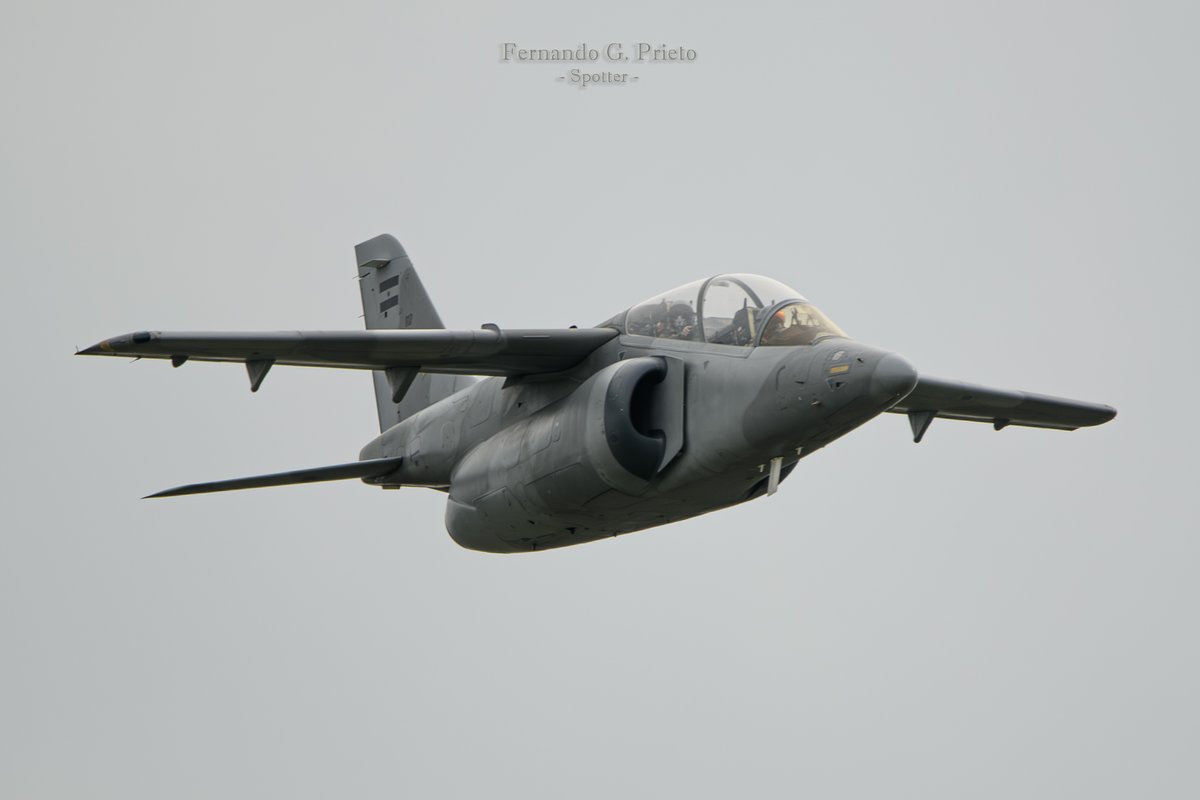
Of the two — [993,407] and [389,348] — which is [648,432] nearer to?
[389,348]

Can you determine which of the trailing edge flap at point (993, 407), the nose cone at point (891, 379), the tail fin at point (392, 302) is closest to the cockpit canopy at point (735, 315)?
the nose cone at point (891, 379)

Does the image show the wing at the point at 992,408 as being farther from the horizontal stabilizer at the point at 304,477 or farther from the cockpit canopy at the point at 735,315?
the horizontal stabilizer at the point at 304,477

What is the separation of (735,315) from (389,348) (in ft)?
12.1

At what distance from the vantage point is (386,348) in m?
18.7

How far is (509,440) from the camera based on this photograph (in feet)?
66.4

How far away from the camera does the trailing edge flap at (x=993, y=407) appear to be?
21.9 metres

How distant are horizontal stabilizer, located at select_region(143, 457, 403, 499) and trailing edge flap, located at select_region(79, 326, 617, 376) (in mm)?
2727

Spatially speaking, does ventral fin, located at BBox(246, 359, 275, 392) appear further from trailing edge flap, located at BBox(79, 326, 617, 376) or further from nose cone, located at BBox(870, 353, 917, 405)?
nose cone, located at BBox(870, 353, 917, 405)

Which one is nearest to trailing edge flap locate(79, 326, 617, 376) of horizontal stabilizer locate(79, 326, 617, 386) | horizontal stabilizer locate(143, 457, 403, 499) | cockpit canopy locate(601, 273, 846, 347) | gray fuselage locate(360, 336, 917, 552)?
horizontal stabilizer locate(79, 326, 617, 386)

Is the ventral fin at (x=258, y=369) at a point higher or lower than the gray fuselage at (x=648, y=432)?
higher

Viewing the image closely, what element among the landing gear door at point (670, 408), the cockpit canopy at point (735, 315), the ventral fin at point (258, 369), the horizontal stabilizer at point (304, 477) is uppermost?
the cockpit canopy at point (735, 315)

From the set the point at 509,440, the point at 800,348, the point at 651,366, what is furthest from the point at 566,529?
the point at 800,348

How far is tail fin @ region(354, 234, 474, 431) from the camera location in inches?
989

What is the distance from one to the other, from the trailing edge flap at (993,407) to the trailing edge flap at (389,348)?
467 centimetres
